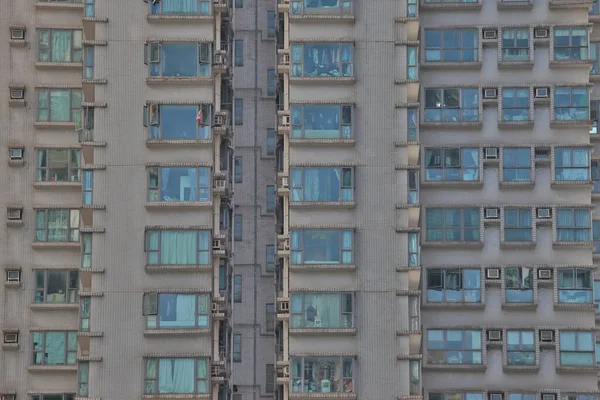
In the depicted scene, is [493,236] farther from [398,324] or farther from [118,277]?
[118,277]

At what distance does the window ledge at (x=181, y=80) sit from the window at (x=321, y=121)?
12.3 feet

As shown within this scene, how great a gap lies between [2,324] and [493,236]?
20.5 m

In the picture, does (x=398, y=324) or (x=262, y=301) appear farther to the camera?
(x=262, y=301)

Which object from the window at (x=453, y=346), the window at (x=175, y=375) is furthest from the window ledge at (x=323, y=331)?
the window at (x=175, y=375)

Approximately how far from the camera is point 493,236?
7812cm

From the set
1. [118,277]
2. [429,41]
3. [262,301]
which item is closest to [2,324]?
[118,277]

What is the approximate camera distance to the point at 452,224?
78.1 meters

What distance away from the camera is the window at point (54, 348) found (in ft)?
254

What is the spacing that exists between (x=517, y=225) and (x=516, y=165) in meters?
2.51

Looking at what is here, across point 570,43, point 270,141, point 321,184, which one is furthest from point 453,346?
point 570,43

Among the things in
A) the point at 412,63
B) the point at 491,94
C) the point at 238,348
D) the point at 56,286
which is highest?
the point at 412,63

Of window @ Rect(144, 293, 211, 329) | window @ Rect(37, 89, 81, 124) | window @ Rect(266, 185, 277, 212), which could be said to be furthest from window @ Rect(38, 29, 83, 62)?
window @ Rect(144, 293, 211, 329)

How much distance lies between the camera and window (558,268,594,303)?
77375 mm

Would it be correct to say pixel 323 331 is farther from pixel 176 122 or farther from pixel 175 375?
pixel 176 122
